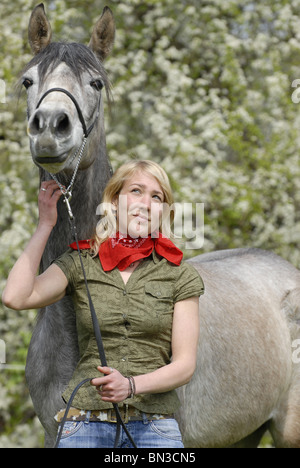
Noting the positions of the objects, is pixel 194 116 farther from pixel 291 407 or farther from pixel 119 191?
pixel 119 191

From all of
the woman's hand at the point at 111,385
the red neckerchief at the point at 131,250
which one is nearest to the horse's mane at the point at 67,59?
the red neckerchief at the point at 131,250

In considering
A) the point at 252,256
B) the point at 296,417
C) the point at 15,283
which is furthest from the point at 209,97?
the point at 15,283

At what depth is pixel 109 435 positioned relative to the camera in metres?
2.07

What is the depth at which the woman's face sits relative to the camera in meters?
2.24

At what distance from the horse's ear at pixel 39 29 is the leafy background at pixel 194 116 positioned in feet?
11.4

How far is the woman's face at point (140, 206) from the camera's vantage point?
2.24m

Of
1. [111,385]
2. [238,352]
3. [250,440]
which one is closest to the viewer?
[111,385]

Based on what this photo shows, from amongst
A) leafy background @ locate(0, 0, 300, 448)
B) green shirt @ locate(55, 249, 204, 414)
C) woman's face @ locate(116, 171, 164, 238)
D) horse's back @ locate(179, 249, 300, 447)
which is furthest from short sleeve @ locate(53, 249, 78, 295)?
leafy background @ locate(0, 0, 300, 448)

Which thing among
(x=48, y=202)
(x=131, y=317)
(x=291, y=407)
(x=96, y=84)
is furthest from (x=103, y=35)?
(x=291, y=407)

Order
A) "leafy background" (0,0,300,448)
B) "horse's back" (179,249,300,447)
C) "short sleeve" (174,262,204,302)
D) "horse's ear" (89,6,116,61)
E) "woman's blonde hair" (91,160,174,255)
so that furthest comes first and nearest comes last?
"leafy background" (0,0,300,448)
"horse's back" (179,249,300,447)
"horse's ear" (89,6,116,61)
"woman's blonde hair" (91,160,174,255)
"short sleeve" (174,262,204,302)

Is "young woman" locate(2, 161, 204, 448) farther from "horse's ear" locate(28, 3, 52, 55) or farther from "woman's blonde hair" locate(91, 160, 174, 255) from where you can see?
"horse's ear" locate(28, 3, 52, 55)

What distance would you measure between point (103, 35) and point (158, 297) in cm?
152

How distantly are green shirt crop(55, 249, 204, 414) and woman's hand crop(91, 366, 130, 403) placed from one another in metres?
0.18

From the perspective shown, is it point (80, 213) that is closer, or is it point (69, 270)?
point (69, 270)
